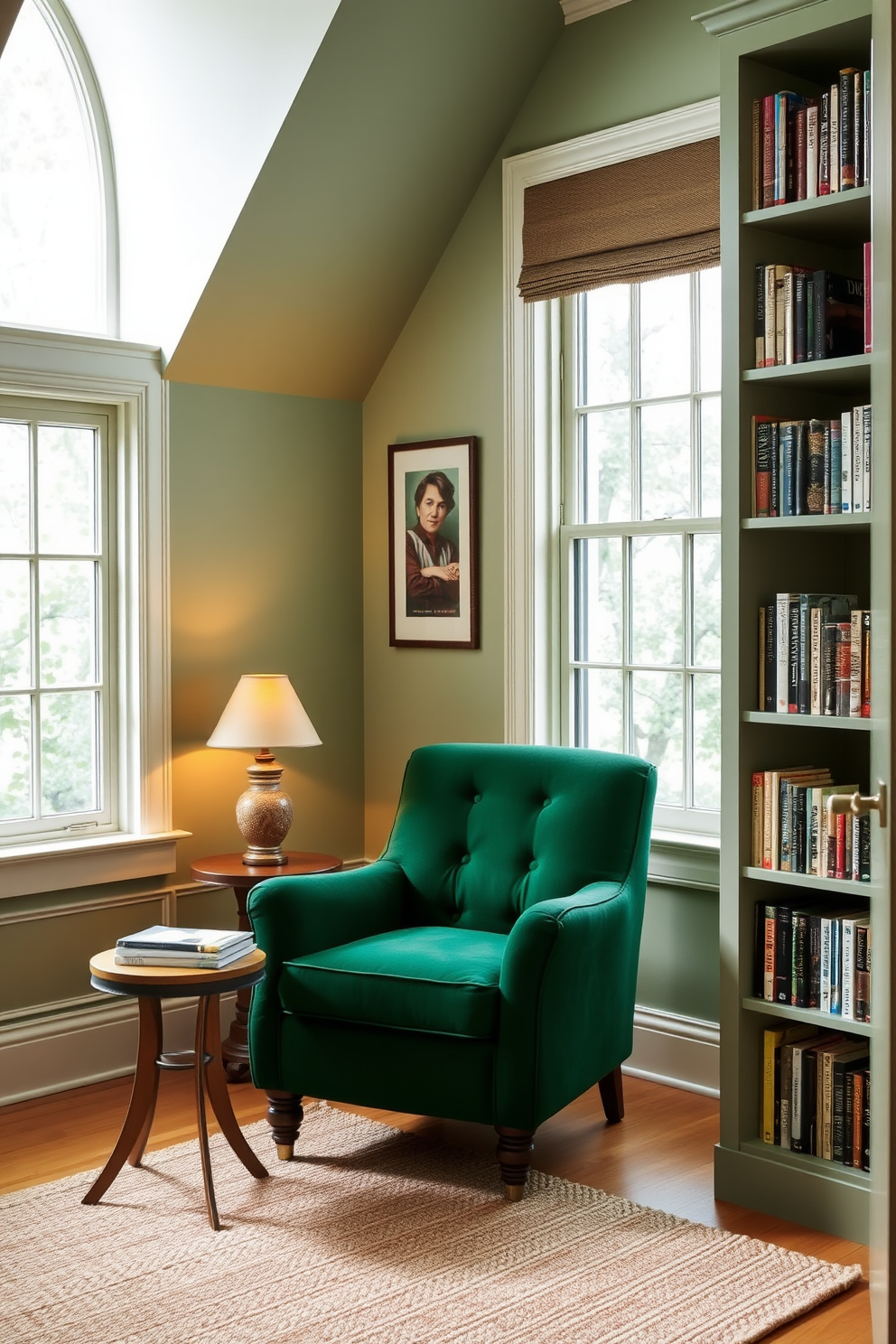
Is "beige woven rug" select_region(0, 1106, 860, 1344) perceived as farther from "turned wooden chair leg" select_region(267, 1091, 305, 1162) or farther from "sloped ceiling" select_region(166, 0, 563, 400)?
"sloped ceiling" select_region(166, 0, 563, 400)

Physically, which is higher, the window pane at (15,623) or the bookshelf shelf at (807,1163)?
the window pane at (15,623)

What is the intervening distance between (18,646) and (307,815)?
111 cm

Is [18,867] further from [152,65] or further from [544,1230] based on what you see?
[152,65]

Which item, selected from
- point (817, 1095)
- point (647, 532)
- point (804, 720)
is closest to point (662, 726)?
point (647, 532)

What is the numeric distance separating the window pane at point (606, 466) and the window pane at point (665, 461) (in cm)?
5

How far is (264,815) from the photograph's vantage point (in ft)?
12.8

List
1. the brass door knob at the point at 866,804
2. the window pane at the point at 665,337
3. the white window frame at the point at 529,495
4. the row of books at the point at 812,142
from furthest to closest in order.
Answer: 1. the white window frame at the point at 529,495
2. the window pane at the point at 665,337
3. the row of books at the point at 812,142
4. the brass door knob at the point at 866,804

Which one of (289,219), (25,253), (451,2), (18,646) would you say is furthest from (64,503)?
(451,2)

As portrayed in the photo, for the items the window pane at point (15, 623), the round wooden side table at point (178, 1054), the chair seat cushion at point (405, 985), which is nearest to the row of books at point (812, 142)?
the chair seat cushion at point (405, 985)

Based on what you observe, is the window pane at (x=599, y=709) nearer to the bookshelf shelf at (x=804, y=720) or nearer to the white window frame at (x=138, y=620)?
the bookshelf shelf at (x=804, y=720)

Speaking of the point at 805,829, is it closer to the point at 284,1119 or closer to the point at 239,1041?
the point at 284,1119

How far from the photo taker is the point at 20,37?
3877 millimetres

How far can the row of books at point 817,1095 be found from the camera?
2.87 metres

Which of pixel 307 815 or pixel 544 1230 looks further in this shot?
pixel 307 815
